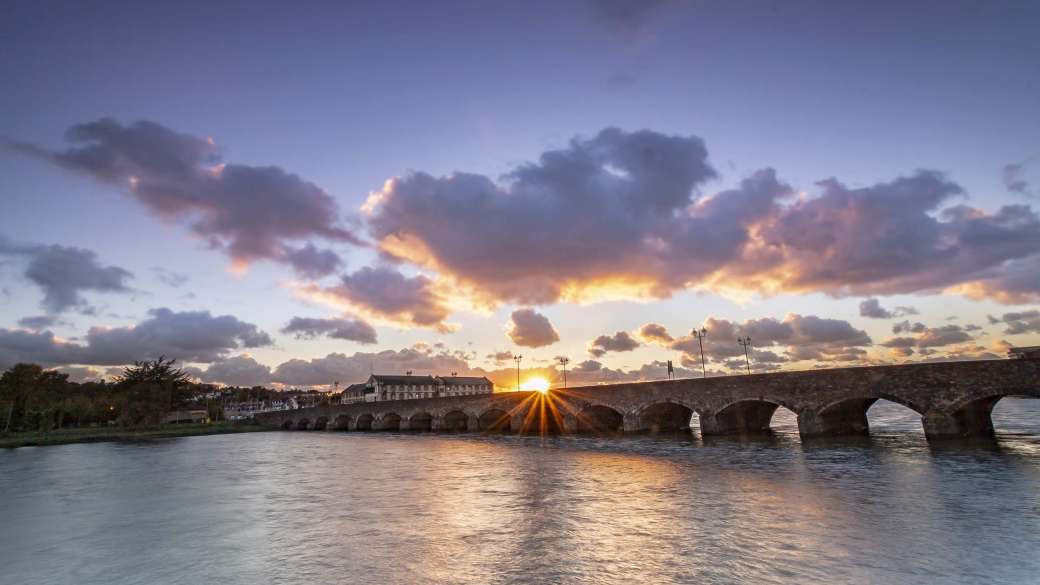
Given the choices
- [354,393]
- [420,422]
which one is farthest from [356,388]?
[420,422]

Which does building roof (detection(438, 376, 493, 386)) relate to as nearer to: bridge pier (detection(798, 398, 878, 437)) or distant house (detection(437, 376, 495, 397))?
distant house (detection(437, 376, 495, 397))

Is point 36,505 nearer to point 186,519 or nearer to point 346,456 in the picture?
point 186,519

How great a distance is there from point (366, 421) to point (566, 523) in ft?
254

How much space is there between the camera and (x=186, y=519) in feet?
56.3

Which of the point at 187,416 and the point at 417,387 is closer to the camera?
the point at 187,416

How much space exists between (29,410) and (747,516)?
375ft

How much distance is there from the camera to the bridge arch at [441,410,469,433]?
226 ft

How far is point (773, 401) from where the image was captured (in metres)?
36.0

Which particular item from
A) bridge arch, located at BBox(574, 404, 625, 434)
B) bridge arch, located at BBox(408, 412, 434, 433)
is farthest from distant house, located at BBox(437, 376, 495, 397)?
bridge arch, located at BBox(574, 404, 625, 434)

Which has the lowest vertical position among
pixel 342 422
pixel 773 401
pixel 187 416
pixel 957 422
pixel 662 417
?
pixel 187 416

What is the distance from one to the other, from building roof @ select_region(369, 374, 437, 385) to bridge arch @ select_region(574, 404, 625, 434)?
9626cm

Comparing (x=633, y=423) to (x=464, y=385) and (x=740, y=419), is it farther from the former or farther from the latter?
(x=464, y=385)

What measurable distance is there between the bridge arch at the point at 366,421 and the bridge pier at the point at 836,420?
6462 cm

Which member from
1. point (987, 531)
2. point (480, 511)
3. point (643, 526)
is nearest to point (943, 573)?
point (987, 531)
